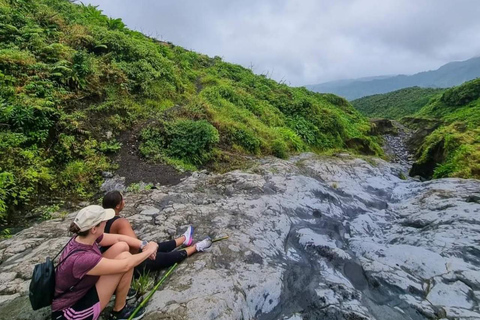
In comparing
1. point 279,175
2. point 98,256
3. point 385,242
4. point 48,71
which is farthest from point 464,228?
point 48,71

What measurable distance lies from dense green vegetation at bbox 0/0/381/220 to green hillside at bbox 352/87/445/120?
150ft

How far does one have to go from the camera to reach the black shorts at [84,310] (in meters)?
3.33

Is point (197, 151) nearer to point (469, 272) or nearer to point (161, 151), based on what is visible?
point (161, 151)

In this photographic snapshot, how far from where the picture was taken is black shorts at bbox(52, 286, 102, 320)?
3.33 m

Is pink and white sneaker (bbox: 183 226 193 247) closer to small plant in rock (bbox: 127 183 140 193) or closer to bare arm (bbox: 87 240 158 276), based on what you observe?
bare arm (bbox: 87 240 158 276)

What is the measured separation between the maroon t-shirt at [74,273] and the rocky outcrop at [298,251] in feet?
2.92

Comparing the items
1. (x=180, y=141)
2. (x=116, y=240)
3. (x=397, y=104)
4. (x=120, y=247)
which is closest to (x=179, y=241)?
(x=116, y=240)

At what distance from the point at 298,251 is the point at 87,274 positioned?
428 cm

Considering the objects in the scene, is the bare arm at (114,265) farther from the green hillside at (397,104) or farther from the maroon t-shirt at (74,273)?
the green hillside at (397,104)

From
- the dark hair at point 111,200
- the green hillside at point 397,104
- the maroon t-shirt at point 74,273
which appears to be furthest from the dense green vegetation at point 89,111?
the green hillside at point 397,104

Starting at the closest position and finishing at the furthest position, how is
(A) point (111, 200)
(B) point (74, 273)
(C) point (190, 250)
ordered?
(B) point (74, 273) < (A) point (111, 200) < (C) point (190, 250)

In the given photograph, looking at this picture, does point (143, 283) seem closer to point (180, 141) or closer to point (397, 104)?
point (180, 141)

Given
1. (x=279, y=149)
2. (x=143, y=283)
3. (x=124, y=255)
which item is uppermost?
(x=279, y=149)

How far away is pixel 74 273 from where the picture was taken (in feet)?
10.5
